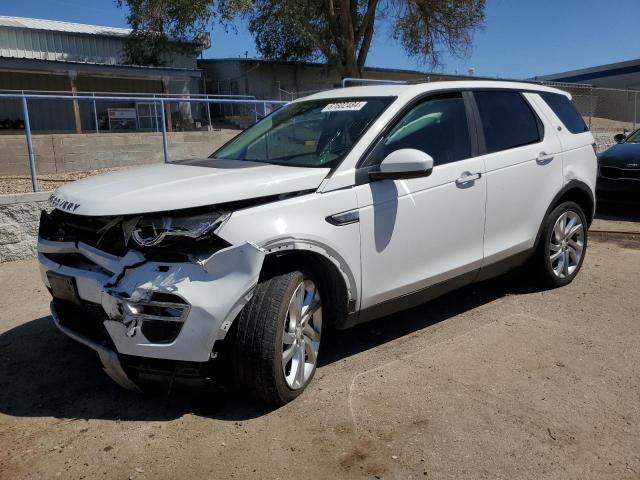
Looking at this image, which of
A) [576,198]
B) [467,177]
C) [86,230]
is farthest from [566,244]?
[86,230]

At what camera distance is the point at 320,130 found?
13.6 ft

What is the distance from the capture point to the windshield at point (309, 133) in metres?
3.80

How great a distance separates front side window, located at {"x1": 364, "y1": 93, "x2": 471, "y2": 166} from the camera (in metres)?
3.84

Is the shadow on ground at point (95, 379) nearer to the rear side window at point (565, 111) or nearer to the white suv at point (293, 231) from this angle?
the white suv at point (293, 231)

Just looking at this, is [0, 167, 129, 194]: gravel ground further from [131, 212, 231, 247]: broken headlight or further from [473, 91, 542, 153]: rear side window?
[473, 91, 542, 153]: rear side window

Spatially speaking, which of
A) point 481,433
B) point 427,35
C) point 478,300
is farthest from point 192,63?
point 481,433

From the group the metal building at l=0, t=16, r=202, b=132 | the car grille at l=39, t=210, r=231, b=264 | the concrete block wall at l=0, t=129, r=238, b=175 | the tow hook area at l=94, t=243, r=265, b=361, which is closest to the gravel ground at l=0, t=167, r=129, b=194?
the concrete block wall at l=0, t=129, r=238, b=175

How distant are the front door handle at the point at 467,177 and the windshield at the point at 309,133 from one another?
2.51 ft

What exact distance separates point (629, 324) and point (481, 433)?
7.24ft

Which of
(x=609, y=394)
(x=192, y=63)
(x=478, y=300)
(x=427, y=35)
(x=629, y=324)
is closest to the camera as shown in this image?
(x=609, y=394)

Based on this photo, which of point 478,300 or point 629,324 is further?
point 478,300

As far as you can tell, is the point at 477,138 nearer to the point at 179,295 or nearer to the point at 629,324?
the point at 629,324

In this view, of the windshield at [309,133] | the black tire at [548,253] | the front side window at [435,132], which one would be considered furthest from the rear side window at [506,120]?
the windshield at [309,133]

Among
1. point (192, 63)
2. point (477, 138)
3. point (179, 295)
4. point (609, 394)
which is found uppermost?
point (192, 63)
